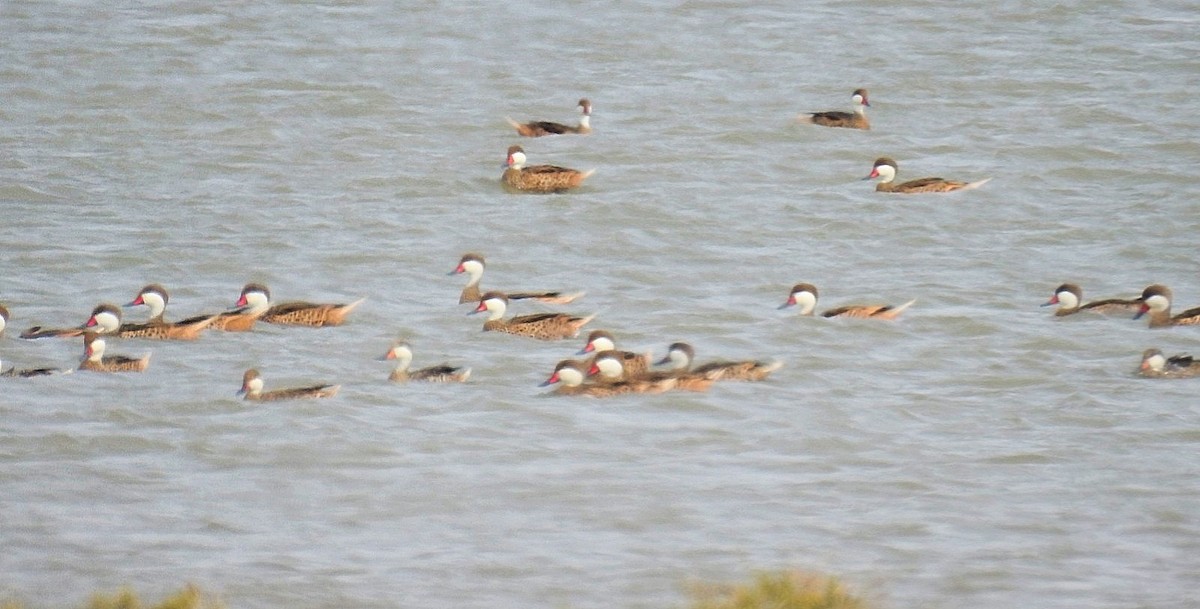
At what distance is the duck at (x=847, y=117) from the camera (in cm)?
2230

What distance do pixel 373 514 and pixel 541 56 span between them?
15809 mm

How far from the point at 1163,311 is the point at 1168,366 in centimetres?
163

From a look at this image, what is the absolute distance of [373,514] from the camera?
10945mm

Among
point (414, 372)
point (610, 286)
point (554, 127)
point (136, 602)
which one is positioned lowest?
point (610, 286)

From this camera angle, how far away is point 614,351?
14.2m

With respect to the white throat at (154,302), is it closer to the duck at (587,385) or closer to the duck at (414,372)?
the duck at (414,372)

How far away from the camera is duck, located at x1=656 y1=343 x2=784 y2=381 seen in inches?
543

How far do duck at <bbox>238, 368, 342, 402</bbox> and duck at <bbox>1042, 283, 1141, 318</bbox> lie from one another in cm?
549

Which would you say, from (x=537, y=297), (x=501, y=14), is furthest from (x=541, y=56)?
(x=537, y=297)

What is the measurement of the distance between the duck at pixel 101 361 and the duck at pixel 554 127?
8.56 metres

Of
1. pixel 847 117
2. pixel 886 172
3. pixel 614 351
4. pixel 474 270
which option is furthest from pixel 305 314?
pixel 847 117

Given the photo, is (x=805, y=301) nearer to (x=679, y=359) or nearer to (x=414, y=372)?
(x=679, y=359)

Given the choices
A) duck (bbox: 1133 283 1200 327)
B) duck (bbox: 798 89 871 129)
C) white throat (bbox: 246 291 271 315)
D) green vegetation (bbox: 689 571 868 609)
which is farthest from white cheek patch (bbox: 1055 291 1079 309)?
green vegetation (bbox: 689 571 868 609)

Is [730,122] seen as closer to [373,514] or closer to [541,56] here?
[541,56]
